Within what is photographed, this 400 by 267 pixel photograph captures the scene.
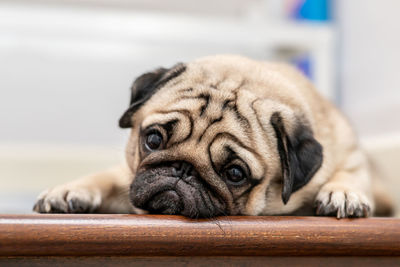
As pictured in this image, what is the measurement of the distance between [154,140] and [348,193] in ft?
2.65

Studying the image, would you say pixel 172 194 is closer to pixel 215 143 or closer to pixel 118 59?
pixel 215 143

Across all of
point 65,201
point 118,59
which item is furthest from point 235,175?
point 118,59

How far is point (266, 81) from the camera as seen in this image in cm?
245

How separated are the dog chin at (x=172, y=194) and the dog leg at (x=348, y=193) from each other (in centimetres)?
44

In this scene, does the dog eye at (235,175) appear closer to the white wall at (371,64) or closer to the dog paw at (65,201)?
the dog paw at (65,201)

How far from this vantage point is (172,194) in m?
1.87

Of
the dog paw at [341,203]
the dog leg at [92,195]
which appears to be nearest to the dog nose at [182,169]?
the dog leg at [92,195]

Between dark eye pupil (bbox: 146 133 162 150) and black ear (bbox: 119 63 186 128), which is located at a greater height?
black ear (bbox: 119 63 186 128)

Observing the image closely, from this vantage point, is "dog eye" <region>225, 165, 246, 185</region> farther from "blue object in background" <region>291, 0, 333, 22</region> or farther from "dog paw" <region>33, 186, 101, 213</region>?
"blue object in background" <region>291, 0, 333, 22</region>

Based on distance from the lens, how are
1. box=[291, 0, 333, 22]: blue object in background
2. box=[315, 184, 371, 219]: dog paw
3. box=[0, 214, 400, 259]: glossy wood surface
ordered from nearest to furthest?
box=[0, 214, 400, 259]: glossy wood surface
box=[315, 184, 371, 219]: dog paw
box=[291, 0, 333, 22]: blue object in background

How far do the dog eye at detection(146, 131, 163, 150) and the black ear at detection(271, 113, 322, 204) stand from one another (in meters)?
0.47

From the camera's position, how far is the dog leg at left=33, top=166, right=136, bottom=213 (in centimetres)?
206

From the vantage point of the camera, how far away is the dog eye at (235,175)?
205 centimetres

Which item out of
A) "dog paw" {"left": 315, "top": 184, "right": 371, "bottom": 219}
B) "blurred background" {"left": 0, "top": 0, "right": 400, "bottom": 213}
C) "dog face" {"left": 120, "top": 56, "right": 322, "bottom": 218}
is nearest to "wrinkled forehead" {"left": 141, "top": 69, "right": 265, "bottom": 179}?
"dog face" {"left": 120, "top": 56, "right": 322, "bottom": 218}
